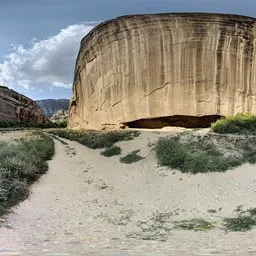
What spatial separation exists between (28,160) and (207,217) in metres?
8.69

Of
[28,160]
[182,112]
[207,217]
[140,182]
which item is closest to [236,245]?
[207,217]

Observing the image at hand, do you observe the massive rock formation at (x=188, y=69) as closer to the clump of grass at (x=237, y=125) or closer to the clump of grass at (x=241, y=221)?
the clump of grass at (x=237, y=125)

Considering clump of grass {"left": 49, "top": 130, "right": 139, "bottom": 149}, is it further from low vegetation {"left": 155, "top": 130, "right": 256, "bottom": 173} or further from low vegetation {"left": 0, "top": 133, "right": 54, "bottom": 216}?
low vegetation {"left": 155, "top": 130, "right": 256, "bottom": 173}

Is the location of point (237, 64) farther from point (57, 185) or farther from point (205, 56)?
point (57, 185)

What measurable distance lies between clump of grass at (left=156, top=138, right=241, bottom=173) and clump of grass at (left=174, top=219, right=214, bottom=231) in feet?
18.1

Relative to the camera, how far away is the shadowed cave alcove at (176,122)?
2898cm

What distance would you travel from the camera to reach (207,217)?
1366 cm

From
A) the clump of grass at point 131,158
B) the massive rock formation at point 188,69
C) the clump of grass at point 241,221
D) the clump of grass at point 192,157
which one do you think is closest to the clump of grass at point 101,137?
the clump of grass at point 131,158

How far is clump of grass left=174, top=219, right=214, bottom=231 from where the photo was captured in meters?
12.3

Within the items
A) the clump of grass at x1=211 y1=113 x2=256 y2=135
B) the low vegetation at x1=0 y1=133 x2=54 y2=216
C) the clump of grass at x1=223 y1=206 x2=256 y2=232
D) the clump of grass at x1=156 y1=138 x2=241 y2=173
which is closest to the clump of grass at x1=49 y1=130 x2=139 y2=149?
the low vegetation at x1=0 y1=133 x2=54 y2=216

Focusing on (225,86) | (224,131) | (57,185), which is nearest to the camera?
(57,185)

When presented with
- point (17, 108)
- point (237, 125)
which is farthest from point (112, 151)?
point (17, 108)

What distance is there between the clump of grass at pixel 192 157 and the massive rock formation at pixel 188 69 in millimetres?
6557

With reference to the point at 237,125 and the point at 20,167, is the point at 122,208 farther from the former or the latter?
the point at 237,125
